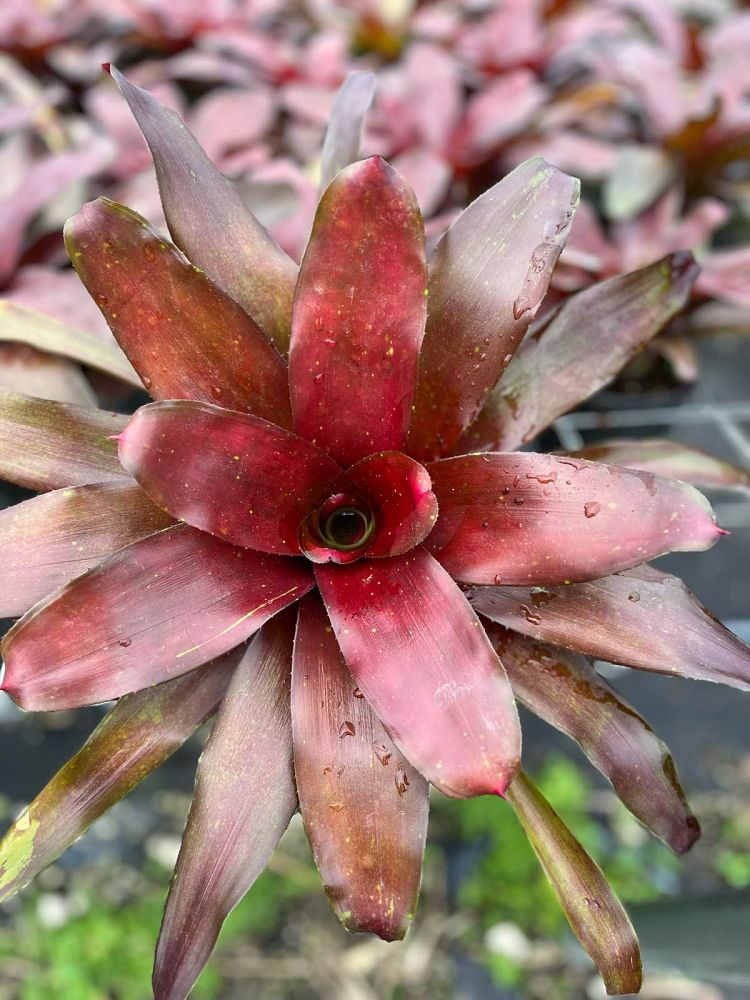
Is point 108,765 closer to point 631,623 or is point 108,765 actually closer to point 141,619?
point 141,619

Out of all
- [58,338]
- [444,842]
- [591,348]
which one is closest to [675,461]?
[591,348]

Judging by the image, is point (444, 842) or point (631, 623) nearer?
Result: point (631, 623)

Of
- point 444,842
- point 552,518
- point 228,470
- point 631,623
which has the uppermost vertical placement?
point 228,470

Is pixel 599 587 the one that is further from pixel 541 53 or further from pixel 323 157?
pixel 541 53

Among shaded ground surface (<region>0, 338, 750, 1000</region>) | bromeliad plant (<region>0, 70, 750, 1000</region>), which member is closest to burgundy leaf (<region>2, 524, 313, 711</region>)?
bromeliad plant (<region>0, 70, 750, 1000</region>)

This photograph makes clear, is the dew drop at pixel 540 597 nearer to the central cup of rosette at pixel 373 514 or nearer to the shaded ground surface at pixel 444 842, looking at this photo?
the central cup of rosette at pixel 373 514

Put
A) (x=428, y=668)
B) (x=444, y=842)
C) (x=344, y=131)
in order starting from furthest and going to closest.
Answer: (x=444, y=842), (x=344, y=131), (x=428, y=668)

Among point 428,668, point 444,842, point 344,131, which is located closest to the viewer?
point 428,668
